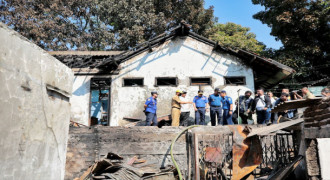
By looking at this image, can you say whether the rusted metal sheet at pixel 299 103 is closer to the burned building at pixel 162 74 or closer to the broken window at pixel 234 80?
the burned building at pixel 162 74

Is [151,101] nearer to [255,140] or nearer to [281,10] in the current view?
[255,140]

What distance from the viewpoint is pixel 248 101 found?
8789 mm

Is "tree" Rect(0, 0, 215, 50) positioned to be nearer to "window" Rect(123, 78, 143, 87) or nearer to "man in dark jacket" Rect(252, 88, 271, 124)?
"window" Rect(123, 78, 143, 87)

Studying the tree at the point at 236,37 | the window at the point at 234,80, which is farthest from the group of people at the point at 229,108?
the tree at the point at 236,37

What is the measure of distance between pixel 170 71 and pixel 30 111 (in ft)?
35.7

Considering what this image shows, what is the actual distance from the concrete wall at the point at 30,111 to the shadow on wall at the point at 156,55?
1042 centimetres

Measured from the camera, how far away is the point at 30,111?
1766 mm

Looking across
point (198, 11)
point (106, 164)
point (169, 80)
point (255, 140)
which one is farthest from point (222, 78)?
point (198, 11)

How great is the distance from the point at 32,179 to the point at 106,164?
574 cm

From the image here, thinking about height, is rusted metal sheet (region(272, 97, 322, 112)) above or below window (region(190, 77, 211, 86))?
below

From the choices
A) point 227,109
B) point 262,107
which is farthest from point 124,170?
point 262,107

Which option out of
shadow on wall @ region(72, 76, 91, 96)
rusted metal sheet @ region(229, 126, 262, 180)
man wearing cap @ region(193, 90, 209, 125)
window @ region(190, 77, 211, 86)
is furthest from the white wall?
rusted metal sheet @ region(229, 126, 262, 180)

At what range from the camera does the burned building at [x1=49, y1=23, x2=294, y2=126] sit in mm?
12109

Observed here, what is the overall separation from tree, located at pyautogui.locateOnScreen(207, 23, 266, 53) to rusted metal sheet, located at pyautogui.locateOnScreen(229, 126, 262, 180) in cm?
1318
